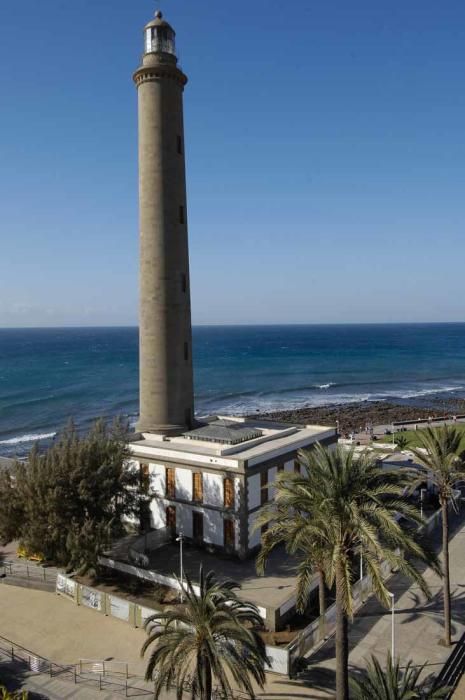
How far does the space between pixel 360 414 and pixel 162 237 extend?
58.2 metres

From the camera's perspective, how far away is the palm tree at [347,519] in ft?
47.0

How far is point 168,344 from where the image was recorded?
32.5m

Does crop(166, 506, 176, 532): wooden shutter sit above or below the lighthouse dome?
below

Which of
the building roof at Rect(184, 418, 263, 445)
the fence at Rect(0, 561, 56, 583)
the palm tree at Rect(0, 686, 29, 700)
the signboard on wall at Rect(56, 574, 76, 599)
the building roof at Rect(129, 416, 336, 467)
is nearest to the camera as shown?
the palm tree at Rect(0, 686, 29, 700)

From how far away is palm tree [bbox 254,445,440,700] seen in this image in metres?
14.3

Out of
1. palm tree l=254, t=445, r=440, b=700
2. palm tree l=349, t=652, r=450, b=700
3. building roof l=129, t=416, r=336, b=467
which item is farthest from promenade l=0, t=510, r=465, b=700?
building roof l=129, t=416, r=336, b=467

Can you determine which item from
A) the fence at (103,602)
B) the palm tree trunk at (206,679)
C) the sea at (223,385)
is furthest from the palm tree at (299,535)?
the sea at (223,385)

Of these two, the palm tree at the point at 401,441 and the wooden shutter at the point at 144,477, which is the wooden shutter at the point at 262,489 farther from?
the palm tree at the point at 401,441

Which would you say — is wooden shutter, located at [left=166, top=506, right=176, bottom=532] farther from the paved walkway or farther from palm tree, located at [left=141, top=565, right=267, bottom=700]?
palm tree, located at [left=141, top=565, right=267, bottom=700]

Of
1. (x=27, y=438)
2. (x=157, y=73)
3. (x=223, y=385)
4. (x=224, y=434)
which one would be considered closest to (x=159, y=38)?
(x=157, y=73)

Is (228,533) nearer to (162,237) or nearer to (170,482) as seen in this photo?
(170,482)

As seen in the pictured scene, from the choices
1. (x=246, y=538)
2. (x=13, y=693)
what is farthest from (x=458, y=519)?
(x=13, y=693)

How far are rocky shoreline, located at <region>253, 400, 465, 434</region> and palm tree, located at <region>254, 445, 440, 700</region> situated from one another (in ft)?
178

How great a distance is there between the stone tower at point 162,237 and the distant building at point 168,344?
2.4 inches
